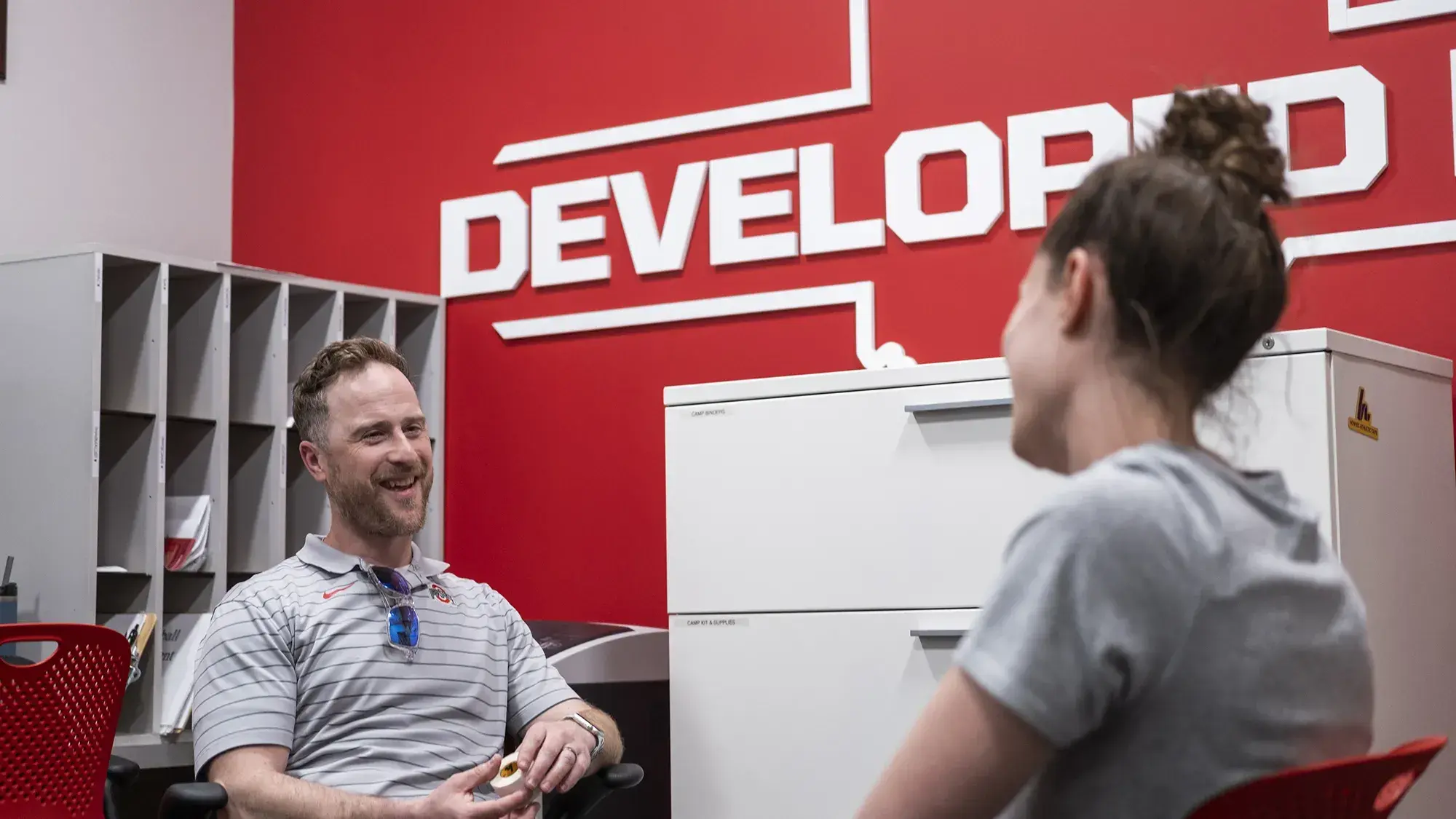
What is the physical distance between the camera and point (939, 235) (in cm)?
338

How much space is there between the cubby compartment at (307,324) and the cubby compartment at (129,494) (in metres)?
0.44

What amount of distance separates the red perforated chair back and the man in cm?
25

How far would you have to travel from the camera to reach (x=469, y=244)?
406 centimetres

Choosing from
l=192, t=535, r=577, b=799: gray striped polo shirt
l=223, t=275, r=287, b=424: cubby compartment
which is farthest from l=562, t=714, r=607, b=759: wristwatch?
l=223, t=275, r=287, b=424: cubby compartment

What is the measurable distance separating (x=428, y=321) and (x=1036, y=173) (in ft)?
5.52

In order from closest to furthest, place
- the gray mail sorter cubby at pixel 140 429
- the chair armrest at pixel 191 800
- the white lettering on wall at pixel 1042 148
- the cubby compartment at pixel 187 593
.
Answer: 1. the chair armrest at pixel 191 800
2. the white lettering on wall at pixel 1042 148
3. the gray mail sorter cubby at pixel 140 429
4. the cubby compartment at pixel 187 593

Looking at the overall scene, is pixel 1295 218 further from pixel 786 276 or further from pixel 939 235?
pixel 786 276

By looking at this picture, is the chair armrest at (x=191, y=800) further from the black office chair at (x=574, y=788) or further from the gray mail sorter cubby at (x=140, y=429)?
the gray mail sorter cubby at (x=140, y=429)

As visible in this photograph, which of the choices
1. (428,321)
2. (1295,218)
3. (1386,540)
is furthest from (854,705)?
(428,321)

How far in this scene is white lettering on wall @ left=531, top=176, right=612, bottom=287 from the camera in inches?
151

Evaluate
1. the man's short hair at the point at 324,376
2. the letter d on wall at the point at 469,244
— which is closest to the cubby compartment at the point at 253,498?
the letter d on wall at the point at 469,244

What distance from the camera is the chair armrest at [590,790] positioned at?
7.86ft

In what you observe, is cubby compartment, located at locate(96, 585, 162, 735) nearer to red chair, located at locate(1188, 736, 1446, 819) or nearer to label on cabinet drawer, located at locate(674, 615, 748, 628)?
label on cabinet drawer, located at locate(674, 615, 748, 628)

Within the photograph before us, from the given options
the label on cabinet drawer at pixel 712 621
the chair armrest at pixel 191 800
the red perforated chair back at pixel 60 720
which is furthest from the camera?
the label on cabinet drawer at pixel 712 621
